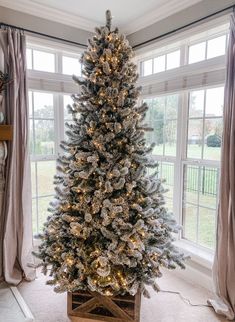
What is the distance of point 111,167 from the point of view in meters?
1.84

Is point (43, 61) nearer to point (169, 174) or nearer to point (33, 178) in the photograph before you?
point (33, 178)

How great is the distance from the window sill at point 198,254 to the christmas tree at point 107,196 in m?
0.55

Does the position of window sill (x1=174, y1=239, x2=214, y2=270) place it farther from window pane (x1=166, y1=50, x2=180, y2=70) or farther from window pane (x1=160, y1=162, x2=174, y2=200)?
window pane (x1=166, y1=50, x2=180, y2=70)

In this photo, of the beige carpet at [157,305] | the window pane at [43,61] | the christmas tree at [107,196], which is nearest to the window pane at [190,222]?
the beige carpet at [157,305]

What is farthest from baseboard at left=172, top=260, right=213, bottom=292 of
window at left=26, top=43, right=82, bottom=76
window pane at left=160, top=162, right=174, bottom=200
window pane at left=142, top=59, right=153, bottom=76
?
window at left=26, top=43, right=82, bottom=76

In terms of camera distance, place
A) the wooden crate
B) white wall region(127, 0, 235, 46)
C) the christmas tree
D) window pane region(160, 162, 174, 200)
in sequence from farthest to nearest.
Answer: window pane region(160, 162, 174, 200) → white wall region(127, 0, 235, 46) → the wooden crate → the christmas tree

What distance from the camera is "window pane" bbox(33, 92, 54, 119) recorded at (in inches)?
108

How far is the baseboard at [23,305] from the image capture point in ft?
6.44

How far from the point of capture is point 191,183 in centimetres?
264

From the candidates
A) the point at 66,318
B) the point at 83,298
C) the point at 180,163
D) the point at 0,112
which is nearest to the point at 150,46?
the point at 180,163

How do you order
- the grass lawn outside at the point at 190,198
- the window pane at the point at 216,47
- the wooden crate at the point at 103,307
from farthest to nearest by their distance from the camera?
the grass lawn outside at the point at 190,198, the window pane at the point at 216,47, the wooden crate at the point at 103,307

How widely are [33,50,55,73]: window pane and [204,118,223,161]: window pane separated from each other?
1.82 metres

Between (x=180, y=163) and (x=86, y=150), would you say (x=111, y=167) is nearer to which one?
(x=86, y=150)

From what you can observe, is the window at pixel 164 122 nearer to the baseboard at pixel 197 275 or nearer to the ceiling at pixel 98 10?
the ceiling at pixel 98 10
